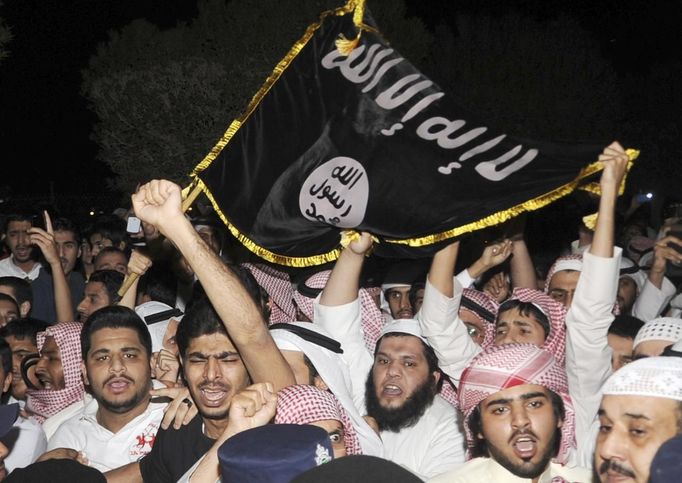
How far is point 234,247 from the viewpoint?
24.6 ft

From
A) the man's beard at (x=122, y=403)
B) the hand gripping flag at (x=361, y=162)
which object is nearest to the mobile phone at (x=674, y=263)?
the hand gripping flag at (x=361, y=162)

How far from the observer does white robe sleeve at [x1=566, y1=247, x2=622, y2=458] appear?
4445 millimetres

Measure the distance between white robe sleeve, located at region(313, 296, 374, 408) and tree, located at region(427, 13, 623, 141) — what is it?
21.4 metres

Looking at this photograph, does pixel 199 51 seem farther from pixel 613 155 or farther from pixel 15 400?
pixel 613 155

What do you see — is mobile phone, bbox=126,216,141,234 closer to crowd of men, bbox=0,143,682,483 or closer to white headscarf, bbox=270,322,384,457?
crowd of men, bbox=0,143,682,483

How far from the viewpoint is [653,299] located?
6.51 m

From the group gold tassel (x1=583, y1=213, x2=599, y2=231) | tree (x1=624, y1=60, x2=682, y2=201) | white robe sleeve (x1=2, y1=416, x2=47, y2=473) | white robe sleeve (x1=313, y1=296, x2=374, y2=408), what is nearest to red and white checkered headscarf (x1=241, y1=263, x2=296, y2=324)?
white robe sleeve (x1=313, y1=296, x2=374, y2=408)

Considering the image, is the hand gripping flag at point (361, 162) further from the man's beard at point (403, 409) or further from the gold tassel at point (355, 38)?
the man's beard at point (403, 409)

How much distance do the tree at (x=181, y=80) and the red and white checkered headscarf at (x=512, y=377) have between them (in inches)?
454

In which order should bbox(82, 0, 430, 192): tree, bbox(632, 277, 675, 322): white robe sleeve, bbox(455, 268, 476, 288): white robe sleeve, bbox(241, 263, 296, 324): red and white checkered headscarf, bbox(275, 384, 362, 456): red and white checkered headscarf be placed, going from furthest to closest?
bbox(82, 0, 430, 192): tree → bbox(632, 277, 675, 322): white robe sleeve → bbox(241, 263, 296, 324): red and white checkered headscarf → bbox(455, 268, 476, 288): white robe sleeve → bbox(275, 384, 362, 456): red and white checkered headscarf

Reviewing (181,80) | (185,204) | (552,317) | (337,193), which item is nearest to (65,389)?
(185,204)

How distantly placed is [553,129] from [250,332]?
24.6 metres

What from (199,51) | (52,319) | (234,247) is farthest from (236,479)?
(199,51)

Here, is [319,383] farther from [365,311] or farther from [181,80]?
[181,80]
